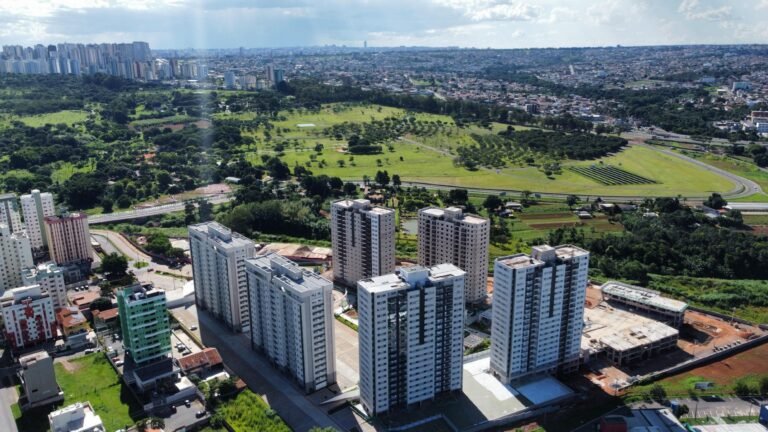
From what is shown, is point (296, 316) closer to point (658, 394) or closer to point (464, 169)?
point (658, 394)

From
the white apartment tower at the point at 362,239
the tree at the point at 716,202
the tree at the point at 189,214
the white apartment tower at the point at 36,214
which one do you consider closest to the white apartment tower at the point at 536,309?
the white apartment tower at the point at 362,239

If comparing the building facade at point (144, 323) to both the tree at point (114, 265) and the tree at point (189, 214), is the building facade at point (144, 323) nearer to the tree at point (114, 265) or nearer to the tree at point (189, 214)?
the tree at point (114, 265)

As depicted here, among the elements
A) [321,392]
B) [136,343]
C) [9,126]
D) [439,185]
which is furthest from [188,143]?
[321,392]

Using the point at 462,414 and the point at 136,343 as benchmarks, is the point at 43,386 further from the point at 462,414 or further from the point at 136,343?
the point at 462,414

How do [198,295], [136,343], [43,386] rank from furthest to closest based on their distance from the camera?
[198,295] < [136,343] < [43,386]

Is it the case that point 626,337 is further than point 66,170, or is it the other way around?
point 66,170

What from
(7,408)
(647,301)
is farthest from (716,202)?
(7,408)
